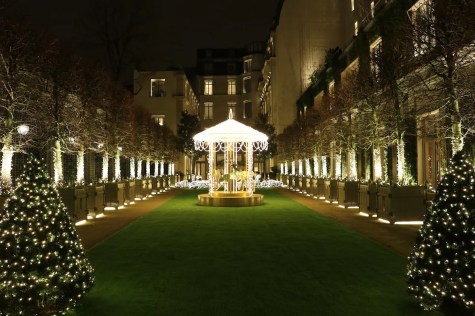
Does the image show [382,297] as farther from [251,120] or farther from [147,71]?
[251,120]

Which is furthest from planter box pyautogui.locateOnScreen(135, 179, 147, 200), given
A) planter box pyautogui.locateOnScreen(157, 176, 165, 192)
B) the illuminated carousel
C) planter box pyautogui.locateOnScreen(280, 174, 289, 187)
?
planter box pyautogui.locateOnScreen(280, 174, 289, 187)

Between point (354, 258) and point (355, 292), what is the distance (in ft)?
9.42

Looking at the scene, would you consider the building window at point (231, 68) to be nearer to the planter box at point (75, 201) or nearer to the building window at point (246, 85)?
the building window at point (246, 85)

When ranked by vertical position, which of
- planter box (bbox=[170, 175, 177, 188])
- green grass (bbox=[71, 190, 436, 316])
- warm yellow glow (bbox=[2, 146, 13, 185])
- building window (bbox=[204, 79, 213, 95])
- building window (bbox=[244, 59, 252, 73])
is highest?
building window (bbox=[244, 59, 252, 73])

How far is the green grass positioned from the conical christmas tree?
55 cm

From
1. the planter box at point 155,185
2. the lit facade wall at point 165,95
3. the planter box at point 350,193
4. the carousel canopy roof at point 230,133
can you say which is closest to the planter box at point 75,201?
the carousel canopy roof at point 230,133

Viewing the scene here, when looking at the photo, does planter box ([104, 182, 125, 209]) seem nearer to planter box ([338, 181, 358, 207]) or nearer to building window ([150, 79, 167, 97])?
planter box ([338, 181, 358, 207])

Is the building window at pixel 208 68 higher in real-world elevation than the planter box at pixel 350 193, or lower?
higher

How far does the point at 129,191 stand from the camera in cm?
2580

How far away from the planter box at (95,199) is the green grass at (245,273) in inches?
139

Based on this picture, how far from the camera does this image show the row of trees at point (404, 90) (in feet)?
40.9

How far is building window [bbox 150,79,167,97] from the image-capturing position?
61.5 m

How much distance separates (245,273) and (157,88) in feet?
181

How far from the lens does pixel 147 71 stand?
60.1m
